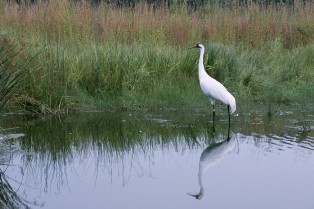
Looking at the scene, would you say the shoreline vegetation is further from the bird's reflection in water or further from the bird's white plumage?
the bird's reflection in water

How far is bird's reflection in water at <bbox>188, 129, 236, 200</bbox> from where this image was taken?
6.88 meters

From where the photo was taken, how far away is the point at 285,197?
581 centimetres

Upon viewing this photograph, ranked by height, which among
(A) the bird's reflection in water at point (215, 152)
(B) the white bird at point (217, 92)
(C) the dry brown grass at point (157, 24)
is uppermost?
(C) the dry brown grass at point (157, 24)

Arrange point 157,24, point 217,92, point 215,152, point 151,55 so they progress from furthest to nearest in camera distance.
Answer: point 157,24 → point 151,55 → point 217,92 → point 215,152

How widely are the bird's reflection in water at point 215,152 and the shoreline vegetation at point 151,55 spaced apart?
103 inches

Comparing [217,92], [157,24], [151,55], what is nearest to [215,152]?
[217,92]

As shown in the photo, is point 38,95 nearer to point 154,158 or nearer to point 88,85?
point 88,85

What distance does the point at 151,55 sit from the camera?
11.9m

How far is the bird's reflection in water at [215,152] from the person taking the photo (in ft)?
22.6

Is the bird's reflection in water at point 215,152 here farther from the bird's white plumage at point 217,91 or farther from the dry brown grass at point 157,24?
the dry brown grass at point 157,24

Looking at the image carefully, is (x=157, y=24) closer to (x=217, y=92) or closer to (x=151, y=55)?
(x=151, y=55)

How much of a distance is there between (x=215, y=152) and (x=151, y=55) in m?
4.58

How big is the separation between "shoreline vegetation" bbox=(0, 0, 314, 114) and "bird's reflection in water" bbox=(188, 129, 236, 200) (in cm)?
262

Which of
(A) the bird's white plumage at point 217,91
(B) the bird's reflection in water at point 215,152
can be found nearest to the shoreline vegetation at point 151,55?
(A) the bird's white plumage at point 217,91
